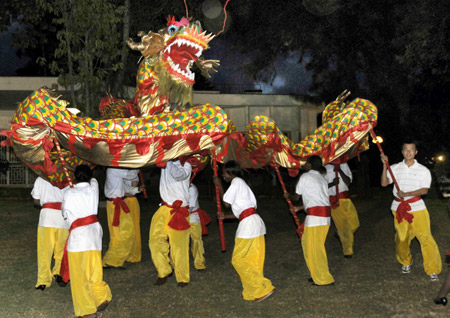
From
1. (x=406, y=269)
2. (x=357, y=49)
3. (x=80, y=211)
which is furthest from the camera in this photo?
(x=357, y=49)

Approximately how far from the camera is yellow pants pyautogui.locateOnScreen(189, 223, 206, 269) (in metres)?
7.44

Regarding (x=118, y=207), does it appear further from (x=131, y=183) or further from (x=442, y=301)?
(x=442, y=301)

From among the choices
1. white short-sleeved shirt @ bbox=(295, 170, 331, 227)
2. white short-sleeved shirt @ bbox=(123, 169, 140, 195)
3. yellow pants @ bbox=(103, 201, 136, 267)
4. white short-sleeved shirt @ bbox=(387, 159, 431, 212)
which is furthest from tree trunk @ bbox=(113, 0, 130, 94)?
white short-sleeved shirt @ bbox=(387, 159, 431, 212)

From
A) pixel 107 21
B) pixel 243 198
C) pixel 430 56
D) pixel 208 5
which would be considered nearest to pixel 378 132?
pixel 430 56

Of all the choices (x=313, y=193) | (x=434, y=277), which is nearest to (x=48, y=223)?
(x=313, y=193)

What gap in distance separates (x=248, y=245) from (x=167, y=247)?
1358mm

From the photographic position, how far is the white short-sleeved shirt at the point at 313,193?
20.8 feet

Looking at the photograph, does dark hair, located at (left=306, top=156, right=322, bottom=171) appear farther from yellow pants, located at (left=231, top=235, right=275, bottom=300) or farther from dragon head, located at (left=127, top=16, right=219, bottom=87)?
dragon head, located at (left=127, top=16, right=219, bottom=87)

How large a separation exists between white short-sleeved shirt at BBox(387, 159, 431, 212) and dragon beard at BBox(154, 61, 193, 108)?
2.89 meters

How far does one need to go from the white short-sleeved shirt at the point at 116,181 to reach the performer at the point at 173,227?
1.03 meters

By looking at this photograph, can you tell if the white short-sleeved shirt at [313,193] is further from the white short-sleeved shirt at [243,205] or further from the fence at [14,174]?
the fence at [14,174]

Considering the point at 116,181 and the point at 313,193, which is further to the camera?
the point at 116,181

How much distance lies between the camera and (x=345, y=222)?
8312mm

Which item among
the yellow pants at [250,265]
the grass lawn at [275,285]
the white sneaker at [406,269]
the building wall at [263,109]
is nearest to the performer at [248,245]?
the yellow pants at [250,265]
